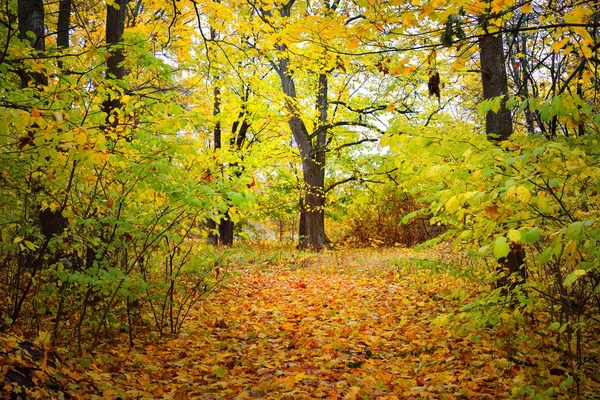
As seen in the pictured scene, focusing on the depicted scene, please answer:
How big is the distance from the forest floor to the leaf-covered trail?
1 centimetres

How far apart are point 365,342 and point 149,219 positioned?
2.98 m

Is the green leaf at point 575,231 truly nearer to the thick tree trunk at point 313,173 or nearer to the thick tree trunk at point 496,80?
the thick tree trunk at point 496,80

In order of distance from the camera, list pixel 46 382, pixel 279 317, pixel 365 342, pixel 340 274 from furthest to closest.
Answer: pixel 340 274 < pixel 279 317 < pixel 365 342 < pixel 46 382

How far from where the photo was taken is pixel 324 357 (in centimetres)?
473

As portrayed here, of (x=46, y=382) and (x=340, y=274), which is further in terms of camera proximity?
(x=340, y=274)

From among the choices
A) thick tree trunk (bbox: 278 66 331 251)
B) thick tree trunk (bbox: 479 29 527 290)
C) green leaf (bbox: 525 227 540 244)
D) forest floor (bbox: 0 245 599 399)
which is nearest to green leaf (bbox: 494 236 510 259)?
→ green leaf (bbox: 525 227 540 244)

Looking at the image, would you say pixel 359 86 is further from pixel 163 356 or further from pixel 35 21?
pixel 163 356

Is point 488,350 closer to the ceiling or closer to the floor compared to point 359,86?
closer to the floor

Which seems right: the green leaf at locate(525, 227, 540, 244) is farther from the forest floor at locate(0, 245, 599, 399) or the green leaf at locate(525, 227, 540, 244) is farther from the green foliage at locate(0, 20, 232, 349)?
the green foliage at locate(0, 20, 232, 349)

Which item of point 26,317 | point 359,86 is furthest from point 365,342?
point 359,86

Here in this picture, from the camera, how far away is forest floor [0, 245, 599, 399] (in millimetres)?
3785

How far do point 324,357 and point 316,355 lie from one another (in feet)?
0.54

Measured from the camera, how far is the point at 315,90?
13750 millimetres

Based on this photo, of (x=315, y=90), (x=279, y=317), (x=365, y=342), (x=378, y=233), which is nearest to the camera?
(x=365, y=342)
